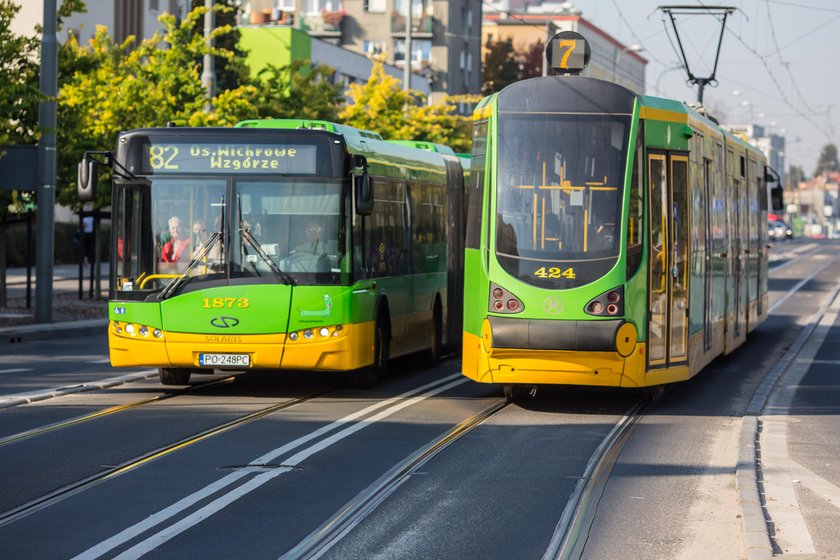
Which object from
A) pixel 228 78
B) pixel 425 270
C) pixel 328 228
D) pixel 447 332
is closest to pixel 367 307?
pixel 328 228

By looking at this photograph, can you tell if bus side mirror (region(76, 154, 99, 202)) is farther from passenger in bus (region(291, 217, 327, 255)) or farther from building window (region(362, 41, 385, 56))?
building window (region(362, 41, 385, 56))

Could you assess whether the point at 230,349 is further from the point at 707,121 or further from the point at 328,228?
→ the point at 707,121

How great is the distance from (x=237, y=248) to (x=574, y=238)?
11.3 ft

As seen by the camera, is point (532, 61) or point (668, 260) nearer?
point (668, 260)

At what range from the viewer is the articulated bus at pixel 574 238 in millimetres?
15133

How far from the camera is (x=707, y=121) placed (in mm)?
18531

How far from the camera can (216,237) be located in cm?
1620

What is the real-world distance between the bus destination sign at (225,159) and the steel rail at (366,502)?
3663 millimetres

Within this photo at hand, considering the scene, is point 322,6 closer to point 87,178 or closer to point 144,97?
point 144,97

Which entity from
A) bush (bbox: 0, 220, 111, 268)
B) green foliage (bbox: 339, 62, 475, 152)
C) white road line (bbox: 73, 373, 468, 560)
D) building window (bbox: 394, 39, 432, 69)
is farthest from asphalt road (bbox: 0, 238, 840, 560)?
building window (bbox: 394, 39, 432, 69)

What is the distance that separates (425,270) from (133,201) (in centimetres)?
536

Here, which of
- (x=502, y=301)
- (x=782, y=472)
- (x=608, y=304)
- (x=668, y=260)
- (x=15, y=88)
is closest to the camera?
(x=782, y=472)

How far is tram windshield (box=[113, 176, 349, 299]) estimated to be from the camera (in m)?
16.2

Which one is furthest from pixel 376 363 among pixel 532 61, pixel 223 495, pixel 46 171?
pixel 532 61
